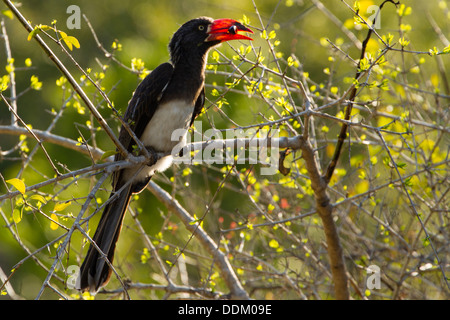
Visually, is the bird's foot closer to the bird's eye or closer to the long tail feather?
the long tail feather

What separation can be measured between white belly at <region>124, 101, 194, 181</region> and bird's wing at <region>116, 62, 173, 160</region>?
5 cm

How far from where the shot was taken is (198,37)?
143 inches

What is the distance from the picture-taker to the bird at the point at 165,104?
3.36 metres

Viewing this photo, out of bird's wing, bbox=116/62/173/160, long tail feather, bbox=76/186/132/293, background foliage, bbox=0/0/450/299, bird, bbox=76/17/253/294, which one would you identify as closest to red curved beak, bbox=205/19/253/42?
bird, bbox=76/17/253/294

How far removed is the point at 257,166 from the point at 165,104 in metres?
1.40

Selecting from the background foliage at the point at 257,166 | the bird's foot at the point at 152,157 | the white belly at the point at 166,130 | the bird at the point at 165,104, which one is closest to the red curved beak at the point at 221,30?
the bird at the point at 165,104

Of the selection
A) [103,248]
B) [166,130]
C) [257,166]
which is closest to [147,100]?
[166,130]

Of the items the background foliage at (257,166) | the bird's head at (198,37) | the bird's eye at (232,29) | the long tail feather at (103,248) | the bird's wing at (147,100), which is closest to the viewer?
the background foliage at (257,166)

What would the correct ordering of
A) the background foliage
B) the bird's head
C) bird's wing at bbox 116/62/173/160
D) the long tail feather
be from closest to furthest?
the background foliage, the long tail feather, bird's wing at bbox 116/62/173/160, the bird's head

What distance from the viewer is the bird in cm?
336

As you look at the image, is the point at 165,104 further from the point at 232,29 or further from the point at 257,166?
the point at 257,166

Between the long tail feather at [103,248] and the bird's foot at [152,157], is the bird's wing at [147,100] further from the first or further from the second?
the long tail feather at [103,248]

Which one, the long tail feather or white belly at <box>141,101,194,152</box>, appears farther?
white belly at <box>141,101,194,152</box>
